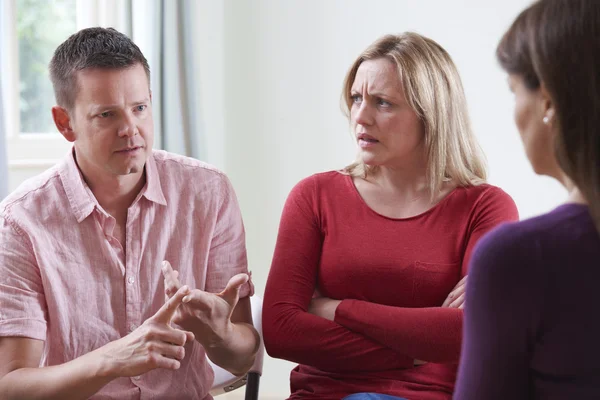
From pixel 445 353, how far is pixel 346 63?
1961mm

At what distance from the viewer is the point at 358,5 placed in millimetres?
3412

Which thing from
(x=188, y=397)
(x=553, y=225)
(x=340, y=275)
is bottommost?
(x=188, y=397)

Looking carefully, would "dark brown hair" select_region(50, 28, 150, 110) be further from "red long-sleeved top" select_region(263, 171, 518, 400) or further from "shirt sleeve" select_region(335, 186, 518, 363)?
"shirt sleeve" select_region(335, 186, 518, 363)

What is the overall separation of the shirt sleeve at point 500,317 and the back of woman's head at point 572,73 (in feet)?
0.36

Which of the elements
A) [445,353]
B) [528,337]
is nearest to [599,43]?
[528,337]

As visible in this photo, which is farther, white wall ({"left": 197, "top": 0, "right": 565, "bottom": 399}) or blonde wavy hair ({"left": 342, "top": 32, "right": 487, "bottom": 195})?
white wall ({"left": 197, "top": 0, "right": 565, "bottom": 399})

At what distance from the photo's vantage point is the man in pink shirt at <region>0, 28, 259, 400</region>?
5.35 feet

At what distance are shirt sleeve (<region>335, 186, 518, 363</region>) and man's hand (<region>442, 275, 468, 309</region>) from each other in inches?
→ 1.2

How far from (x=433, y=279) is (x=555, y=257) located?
961 millimetres

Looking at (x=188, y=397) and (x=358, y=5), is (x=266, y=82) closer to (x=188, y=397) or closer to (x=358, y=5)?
(x=358, y=5)

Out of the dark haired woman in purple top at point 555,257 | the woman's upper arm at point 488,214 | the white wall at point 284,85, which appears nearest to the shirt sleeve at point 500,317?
the dark haired woman in purple top at point 555,257

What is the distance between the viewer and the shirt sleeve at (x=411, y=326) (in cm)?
177

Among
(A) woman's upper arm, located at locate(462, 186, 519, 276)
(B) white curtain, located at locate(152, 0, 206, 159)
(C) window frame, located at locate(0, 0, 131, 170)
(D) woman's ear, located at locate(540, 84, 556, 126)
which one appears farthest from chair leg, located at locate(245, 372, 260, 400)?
(C) window frame, located at locate(0, 0, 131, 170)

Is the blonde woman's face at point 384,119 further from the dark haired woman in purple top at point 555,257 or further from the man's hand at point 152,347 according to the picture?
the dark haired woman in purple top at point 555,257
